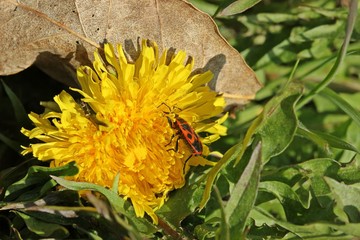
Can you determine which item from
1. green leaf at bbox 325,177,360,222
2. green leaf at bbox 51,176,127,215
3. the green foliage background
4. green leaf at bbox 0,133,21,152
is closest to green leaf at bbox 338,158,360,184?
the green foliage background

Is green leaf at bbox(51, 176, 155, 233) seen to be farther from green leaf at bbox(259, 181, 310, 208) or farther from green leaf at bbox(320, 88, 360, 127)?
green leaf at bbox(320, 88, 360, 127)

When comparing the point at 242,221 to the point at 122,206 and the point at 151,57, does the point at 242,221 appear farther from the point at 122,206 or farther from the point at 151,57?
the point at 151,57

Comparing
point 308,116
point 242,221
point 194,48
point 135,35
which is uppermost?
point 135,35

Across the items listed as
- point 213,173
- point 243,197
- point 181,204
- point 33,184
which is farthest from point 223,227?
point 33,184

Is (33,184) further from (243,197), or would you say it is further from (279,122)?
(279,122)

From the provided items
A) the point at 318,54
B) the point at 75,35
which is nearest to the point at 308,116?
the point at 318,54

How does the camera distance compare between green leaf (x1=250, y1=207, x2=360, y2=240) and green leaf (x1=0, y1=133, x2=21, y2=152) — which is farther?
green leaf (x1=0, y1=133, x2=21, y2=152)

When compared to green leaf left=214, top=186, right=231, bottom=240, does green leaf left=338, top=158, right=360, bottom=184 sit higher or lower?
lower
